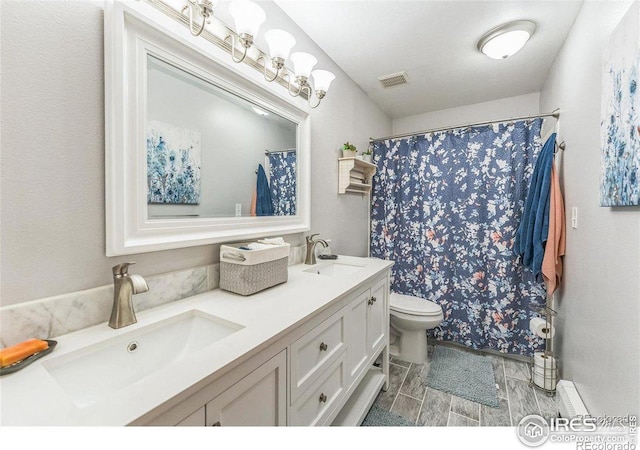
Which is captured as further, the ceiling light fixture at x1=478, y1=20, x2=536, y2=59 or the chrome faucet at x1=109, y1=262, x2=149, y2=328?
the ceiling light fixture at x1=478, y1=20, x2=536, y2=59

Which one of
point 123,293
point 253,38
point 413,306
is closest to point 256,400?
point 123,293

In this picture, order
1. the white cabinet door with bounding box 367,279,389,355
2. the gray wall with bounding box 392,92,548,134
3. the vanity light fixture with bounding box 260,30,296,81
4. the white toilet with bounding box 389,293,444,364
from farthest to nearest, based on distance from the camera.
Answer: the gray wall with bounding box 392,92,548,134 → the white toilet with bounding box 389,293,444,364 → the white cabinet door with bounding box 367,279,389,355 → the vanity light fixture with bounding box 260,30,296,81

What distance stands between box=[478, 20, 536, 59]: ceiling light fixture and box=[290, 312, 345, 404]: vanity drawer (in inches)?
78.6

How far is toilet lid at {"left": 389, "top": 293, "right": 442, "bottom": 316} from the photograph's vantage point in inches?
81.8

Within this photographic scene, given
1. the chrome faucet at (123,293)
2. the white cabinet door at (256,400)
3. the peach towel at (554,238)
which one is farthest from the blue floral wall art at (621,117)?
the chrome faucet at (123,293)

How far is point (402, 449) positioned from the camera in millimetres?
607

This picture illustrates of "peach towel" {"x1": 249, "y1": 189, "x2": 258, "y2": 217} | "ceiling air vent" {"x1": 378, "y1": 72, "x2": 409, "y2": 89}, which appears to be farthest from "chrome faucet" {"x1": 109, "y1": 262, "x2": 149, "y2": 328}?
"ceiling air vent" {"x1": 378, "y1": 72, "x2": 409, "y2": 89}

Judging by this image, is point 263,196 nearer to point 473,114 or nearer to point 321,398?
point 321,398

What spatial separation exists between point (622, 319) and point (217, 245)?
165cm

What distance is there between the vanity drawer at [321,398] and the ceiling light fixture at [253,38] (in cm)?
131

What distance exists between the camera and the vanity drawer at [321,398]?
94 cm

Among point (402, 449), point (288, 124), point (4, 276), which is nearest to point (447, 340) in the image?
point (402, 449)

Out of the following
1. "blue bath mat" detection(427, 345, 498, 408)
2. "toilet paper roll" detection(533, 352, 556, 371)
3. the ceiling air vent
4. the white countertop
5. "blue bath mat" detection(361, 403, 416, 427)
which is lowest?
"blue bath mat" detection(361, 403, 416, 427)

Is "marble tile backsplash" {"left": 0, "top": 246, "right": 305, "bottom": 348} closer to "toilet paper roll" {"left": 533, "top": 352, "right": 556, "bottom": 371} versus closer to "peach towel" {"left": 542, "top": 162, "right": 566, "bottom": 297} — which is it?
"peach towel" {"left": 542, "top": 162, "right": 566, "bottom": 297}
